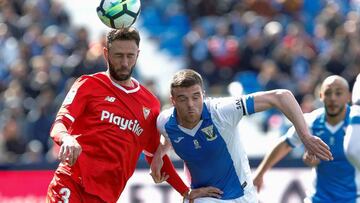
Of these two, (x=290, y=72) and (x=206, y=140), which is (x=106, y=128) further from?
(x=290, y=72)

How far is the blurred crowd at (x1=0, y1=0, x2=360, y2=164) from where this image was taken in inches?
734

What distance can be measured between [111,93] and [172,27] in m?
13.5

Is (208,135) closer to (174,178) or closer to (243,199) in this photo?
(243,199)

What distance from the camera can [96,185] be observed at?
895 cm

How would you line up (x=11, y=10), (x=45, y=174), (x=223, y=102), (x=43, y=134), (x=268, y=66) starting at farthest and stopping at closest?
(x=11, y=10)
(x=268, y=66)
(x=43, y=134)
(x=45, y=174)
(x=223, y=102)

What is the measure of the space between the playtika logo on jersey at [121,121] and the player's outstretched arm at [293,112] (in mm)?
1158

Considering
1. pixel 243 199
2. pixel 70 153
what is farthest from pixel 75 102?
pixel 243 199

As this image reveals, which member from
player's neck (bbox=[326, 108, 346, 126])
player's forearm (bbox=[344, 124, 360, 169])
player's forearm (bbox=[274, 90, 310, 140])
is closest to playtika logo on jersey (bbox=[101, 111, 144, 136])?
player's forearm (bbox=[274, 90, 310, 140])

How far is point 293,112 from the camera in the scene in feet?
27.5

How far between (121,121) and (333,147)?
107 inches

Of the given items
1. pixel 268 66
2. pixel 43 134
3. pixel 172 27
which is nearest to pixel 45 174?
pixel 43 134

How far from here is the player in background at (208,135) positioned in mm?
8789

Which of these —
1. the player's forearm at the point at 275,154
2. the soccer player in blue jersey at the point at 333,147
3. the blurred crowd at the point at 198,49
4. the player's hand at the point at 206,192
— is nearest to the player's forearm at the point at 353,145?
the soccer player in blue jersey at the point at 333,147

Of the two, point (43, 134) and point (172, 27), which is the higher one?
point (172, 27)
